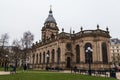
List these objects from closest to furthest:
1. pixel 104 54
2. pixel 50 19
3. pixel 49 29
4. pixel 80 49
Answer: pixel 104 54 < pixel 80 49 < pixel 49 29 < pixel 50 19

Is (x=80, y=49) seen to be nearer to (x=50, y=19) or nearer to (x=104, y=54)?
(x=104, y=54)

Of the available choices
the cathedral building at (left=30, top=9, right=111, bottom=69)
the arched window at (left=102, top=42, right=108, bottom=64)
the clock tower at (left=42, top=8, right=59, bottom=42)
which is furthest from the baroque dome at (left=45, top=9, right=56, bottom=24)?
the arched window at (left=102, top=42, right=108, bottom=64)

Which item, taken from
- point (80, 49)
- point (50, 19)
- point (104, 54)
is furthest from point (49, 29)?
point (104, 54)

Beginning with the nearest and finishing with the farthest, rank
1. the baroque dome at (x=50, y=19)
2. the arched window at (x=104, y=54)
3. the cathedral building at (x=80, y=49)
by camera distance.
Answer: the cathedral building at (x=80, y=49) → the arched window at (x=104, y=54) → the baroque dome at (x=50, y=19)

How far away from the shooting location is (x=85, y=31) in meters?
51.5

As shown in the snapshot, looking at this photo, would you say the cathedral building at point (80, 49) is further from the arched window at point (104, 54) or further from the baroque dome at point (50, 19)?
the baroque dome at point (50, 19)

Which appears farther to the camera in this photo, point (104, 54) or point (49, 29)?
point (49, 29)

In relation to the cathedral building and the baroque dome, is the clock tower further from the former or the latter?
the cathedral building

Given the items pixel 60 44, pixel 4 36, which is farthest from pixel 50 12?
pixel 60 44

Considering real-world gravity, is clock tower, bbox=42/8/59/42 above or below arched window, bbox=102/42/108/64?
above

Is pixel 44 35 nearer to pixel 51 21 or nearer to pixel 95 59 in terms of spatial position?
pixel 51 21

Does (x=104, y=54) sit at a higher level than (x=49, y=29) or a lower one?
lower

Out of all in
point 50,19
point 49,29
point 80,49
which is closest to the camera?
point 80,49

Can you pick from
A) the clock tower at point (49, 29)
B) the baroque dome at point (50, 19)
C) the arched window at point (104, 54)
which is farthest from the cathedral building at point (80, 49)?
the baroque dome at point (50, 19)
